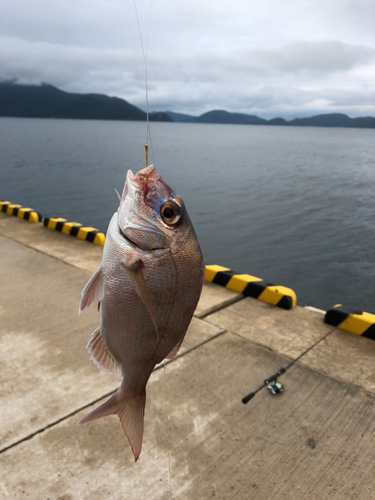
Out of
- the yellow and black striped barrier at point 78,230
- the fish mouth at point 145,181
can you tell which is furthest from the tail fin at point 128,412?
the yellow and black striped barrier at point 78,230

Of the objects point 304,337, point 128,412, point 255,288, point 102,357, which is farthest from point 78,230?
point 128,412

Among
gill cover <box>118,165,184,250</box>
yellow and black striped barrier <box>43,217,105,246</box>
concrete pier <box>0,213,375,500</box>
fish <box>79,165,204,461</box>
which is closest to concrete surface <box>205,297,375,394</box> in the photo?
concrete pier <box>0,213,375,500</box>

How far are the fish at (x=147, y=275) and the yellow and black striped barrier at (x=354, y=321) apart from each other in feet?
13.7

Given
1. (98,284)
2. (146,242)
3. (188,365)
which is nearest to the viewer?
(146,242)

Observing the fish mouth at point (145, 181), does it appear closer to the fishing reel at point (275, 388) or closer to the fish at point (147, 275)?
the fish at point (147, 275)

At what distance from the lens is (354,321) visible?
507cm

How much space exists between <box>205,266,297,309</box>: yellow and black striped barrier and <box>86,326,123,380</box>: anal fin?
Answer: 4.35 metres

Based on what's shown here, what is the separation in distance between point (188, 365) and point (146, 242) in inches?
123

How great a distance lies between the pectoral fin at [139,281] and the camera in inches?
55.9

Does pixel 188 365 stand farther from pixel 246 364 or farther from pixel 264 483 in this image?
pixel 264 483

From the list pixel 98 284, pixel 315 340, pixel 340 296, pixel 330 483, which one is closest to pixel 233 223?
pixel 340 296

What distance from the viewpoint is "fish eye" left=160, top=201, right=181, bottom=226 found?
1.47m

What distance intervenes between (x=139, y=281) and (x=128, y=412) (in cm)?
60

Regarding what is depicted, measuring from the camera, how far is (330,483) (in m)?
2.94
